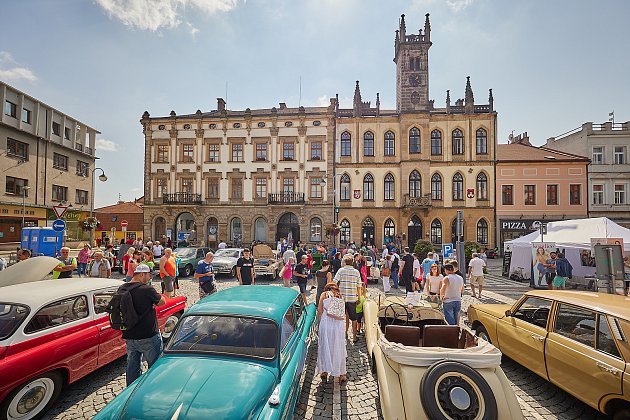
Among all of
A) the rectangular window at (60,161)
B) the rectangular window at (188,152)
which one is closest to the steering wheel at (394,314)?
the rectangular window at (188,152)

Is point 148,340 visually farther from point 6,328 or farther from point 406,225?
point 406,225

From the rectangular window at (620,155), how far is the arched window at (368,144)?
74.9 ft

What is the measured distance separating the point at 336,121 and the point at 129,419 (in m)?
29.4

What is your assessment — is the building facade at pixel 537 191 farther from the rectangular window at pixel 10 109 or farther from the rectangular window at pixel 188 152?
the rectangular window at pixel 10 109

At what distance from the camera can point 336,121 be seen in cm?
2975

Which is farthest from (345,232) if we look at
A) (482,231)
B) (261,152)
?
(482,231)

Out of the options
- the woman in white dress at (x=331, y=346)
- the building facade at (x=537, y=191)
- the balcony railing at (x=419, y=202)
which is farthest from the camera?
the building facade at (x=537, y=191)

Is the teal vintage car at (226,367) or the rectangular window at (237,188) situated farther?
the rectangular window at (237,188)

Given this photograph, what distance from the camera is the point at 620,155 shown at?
2834cm

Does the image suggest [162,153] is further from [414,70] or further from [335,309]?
[335,309]

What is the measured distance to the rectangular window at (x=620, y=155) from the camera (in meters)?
28.2

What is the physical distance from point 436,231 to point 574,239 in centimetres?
1554

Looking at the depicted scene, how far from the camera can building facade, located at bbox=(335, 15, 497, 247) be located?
28.5 metres

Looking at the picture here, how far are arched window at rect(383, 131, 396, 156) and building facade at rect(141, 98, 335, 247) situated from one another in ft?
17.5
